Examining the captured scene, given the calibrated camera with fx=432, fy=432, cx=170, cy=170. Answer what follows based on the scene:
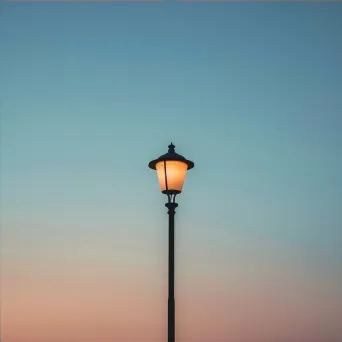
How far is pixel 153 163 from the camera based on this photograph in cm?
871

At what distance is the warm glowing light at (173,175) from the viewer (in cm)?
842

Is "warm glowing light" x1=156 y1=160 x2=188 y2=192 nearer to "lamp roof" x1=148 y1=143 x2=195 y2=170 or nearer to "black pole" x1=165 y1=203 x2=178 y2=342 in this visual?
"lamp roof" x1=148 y1=143 x2=195 y2=170

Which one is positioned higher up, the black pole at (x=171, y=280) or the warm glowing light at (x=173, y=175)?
the warm glowing light at (x=173, y=175)

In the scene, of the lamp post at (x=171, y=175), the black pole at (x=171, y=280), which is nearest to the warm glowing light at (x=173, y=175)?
the lamp post at (x=171, y=175)

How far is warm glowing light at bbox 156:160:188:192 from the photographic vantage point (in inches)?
332

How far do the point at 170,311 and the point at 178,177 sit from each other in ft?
8.25

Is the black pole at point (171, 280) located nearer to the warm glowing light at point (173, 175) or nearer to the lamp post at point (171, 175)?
the lamp post at point (171, 175)

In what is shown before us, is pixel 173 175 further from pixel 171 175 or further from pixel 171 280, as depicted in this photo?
pixel 171 280

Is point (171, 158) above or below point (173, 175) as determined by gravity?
above

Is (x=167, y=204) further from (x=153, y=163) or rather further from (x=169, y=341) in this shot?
(x=169, y=341)

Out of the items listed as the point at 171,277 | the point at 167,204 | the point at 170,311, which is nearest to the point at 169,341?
the point at 170,311

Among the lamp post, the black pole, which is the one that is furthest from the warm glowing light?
the black pole

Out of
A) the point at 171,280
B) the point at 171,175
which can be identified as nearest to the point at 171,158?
the point at 171,175

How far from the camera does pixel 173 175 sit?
8.44 meters
